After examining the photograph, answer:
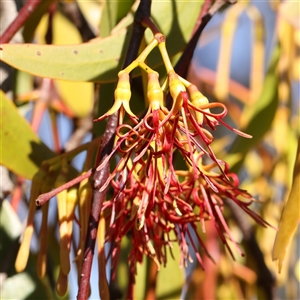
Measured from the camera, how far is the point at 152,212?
1.51ft

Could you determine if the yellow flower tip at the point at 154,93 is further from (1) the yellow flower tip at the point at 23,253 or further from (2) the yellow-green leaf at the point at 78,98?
(2) the yellow-green leaf at the point at 78,98

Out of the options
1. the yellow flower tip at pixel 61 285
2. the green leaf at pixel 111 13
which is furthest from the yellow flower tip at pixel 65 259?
the green leaf at pixel 111 13

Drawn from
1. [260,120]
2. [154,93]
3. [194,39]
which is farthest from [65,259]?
[260,120]

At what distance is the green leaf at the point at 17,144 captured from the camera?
0.51 m

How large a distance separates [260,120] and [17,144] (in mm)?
315

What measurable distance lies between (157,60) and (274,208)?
20.5 inches

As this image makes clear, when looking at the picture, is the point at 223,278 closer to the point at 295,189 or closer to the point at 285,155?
the point at 285,155

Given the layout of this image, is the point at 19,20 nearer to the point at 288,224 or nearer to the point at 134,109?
the point at 134,109

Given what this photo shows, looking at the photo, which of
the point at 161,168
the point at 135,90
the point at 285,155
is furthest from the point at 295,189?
the point at 285,155

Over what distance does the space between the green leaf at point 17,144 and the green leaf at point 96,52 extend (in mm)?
49

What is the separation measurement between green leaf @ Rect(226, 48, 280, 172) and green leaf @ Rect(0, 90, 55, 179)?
0.24m

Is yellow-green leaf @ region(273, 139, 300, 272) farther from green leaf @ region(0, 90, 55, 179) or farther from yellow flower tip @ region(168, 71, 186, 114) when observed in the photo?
green leaf @ region(0, 90, 55, 179)

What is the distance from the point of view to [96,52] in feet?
1.67

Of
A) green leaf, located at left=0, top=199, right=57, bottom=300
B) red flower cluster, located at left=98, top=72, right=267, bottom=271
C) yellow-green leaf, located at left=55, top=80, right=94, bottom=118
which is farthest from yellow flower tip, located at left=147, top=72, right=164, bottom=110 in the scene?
yellow-green leaf, located at left=55, top=80, right=94, bottom=118
